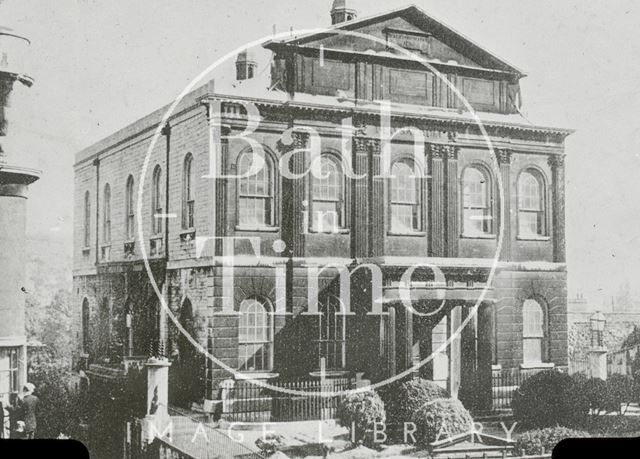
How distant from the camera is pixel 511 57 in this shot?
32.1 ft

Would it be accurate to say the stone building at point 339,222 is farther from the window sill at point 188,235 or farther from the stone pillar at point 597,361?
the stone pillar at point 597,361

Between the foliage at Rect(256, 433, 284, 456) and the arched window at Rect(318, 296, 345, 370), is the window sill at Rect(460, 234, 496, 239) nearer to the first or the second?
the arched window at Rect(318, 296, 345, 370)

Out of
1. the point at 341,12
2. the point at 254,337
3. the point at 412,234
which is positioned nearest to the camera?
the point at 254,337

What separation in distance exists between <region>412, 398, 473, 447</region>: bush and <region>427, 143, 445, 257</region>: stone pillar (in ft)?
5.49

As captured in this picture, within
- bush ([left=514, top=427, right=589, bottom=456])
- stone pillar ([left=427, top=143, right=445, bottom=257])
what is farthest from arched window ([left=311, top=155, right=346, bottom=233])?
bush ([left=514, top=427, right=589, bottom=456])

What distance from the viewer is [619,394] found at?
9.95 m

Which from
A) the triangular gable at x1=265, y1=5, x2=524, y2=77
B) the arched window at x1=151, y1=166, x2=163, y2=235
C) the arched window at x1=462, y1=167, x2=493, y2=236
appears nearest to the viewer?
the arched window at x1=151, y1=166, x2=163, y2=235

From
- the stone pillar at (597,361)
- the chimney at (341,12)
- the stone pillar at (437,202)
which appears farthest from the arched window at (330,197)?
the stone pillar at (597,361)

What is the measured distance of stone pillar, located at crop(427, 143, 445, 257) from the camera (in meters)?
9.71

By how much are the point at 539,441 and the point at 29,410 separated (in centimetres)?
534

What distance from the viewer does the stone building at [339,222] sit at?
8875mm

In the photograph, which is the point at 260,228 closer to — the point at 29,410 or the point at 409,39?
the point at 409,39

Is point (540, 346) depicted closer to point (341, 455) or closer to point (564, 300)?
point (564, 300)

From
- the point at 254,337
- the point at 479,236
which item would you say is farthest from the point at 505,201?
the point at 254,337
